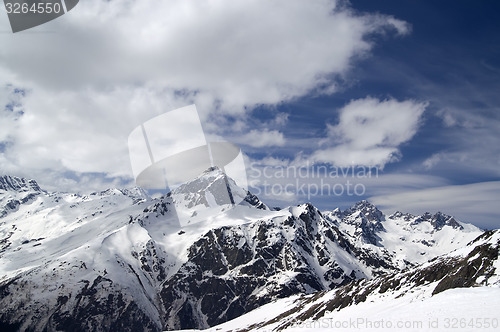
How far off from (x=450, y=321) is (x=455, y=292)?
9067 millimetres

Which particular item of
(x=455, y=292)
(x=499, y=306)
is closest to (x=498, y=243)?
(x=455, y=292)

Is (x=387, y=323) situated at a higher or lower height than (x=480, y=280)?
higher

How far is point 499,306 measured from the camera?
2406 cm

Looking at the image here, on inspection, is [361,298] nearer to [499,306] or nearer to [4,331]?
[499,306]

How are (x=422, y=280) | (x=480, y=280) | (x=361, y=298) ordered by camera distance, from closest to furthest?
1. (x=480, y=280)
2. (x=422, y=280)
3. (x=361, y=298)

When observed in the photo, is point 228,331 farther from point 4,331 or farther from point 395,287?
point 4,331

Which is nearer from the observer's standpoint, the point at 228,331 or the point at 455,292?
the point at 455,292

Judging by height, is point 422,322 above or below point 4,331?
above

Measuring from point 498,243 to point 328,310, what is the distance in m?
40.1

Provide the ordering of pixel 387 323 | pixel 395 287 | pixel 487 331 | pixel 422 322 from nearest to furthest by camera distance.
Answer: pixel 487 331
pixel 422 322
pixel 387 323
pixel 395 287

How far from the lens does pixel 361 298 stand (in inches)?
2621

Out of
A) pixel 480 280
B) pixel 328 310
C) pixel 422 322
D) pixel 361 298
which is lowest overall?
pixel 328 310

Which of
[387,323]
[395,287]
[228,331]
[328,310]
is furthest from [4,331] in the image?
[387,323]

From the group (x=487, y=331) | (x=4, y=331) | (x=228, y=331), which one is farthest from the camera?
(x=4, y=331)
